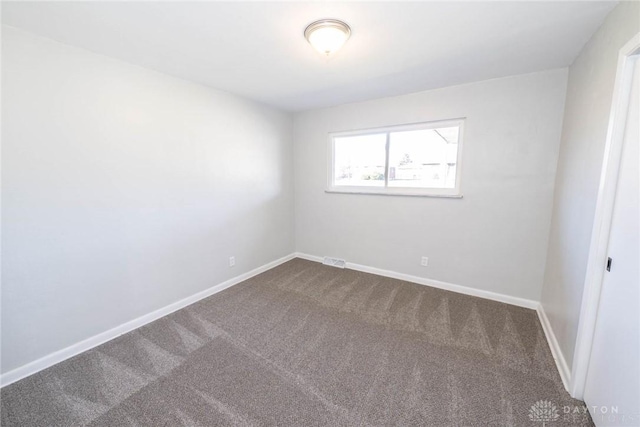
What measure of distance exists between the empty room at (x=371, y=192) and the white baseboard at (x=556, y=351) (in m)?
0.03

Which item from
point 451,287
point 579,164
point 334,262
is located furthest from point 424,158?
point 334,262

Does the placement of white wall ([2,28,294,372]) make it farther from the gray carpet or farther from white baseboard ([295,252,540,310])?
white baseboard ([295,252,540,310])

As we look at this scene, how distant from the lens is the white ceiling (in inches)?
57.6

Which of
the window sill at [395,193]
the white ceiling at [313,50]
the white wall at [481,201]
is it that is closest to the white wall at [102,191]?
the white ceiling at [313,50]

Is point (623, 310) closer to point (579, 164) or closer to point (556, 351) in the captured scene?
point (556, 351)

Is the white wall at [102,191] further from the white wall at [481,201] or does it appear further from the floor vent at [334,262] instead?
the white wall at [481,201]

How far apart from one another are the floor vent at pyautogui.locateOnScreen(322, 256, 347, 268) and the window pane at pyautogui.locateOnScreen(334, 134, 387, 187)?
1.19 m

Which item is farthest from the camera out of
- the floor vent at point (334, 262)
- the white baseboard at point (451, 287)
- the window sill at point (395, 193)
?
the floor vent at point (334, 262)

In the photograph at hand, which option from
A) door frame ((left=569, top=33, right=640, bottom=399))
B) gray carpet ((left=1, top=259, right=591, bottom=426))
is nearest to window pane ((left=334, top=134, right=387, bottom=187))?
gray carpet ((left=1, top=259, right=591, bottom=426))

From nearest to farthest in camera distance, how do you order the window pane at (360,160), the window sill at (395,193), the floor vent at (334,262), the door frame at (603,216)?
1. the door frame at (603,216)
2. the window sill at (395,193)
3. the window pane at (360,160)
4. the floor vent at (334,262)

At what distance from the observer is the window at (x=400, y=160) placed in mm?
2914

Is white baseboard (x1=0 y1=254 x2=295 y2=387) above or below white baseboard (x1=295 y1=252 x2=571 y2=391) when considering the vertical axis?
below

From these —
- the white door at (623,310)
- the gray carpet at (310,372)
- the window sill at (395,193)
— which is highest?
the window sill at (395,193)

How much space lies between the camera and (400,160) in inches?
128
